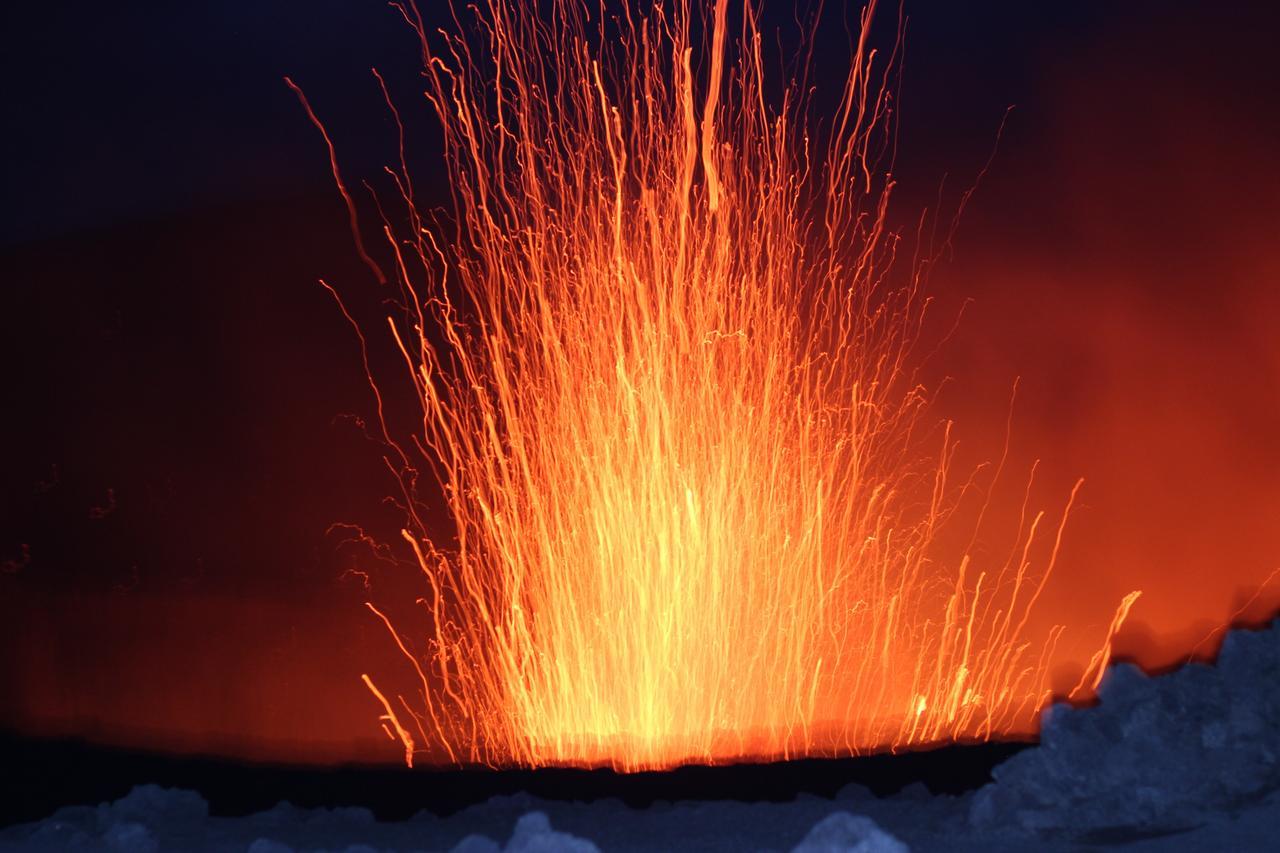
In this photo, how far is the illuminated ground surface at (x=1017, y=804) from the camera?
372cm

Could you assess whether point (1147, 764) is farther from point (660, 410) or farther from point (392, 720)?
point (392, 720)

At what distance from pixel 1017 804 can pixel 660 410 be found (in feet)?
9.11

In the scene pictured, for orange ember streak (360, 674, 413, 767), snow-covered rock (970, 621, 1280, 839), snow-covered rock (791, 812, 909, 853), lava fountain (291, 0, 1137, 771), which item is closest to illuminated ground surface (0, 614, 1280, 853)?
snow-covered rock (970, 621, 1280, 839)

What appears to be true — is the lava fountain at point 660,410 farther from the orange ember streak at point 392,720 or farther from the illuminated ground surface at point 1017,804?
the illuminated ground surface at point 1017,804

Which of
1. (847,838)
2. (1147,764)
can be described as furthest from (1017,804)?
(847,838)

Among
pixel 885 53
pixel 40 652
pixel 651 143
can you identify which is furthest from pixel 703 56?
pixel 40 652

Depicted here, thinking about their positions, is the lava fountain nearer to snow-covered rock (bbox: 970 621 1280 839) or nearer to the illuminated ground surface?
the illuminated ground surface

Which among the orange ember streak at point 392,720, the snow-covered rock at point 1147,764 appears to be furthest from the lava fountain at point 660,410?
the snow-covered rock at point 1147,764

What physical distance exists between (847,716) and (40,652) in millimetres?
4314

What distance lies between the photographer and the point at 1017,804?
152 inches

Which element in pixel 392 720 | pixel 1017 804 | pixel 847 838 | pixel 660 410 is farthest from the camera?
pixel 392 720

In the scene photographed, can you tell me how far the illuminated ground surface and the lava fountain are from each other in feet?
4.92

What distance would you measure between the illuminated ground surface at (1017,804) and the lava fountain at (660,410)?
150 cm

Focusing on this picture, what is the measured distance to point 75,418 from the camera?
608 centimetres
